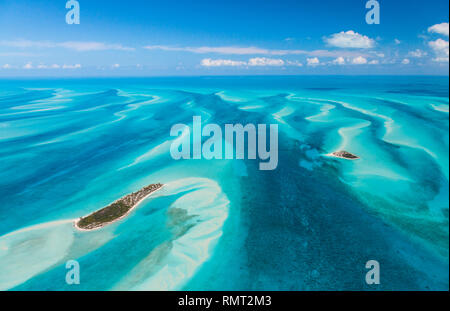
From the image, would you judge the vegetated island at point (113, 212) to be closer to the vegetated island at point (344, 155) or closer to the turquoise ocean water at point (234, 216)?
the turquoise ocean water at point (234, 216)

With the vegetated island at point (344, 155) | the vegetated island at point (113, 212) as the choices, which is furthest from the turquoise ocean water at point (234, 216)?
the vegetated island at point (344, 155)

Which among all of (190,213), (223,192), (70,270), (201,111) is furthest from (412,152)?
(201,111)

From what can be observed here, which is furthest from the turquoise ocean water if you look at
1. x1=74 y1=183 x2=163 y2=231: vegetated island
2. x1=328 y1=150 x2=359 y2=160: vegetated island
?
x1=328 y1=150 x2=359 y2=160: vegetated island

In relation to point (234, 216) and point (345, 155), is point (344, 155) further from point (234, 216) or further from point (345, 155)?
point (234, 216)

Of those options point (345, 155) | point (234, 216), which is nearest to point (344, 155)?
point (345, 155)

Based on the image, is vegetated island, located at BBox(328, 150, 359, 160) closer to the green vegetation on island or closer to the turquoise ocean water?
the green vegetation on island
